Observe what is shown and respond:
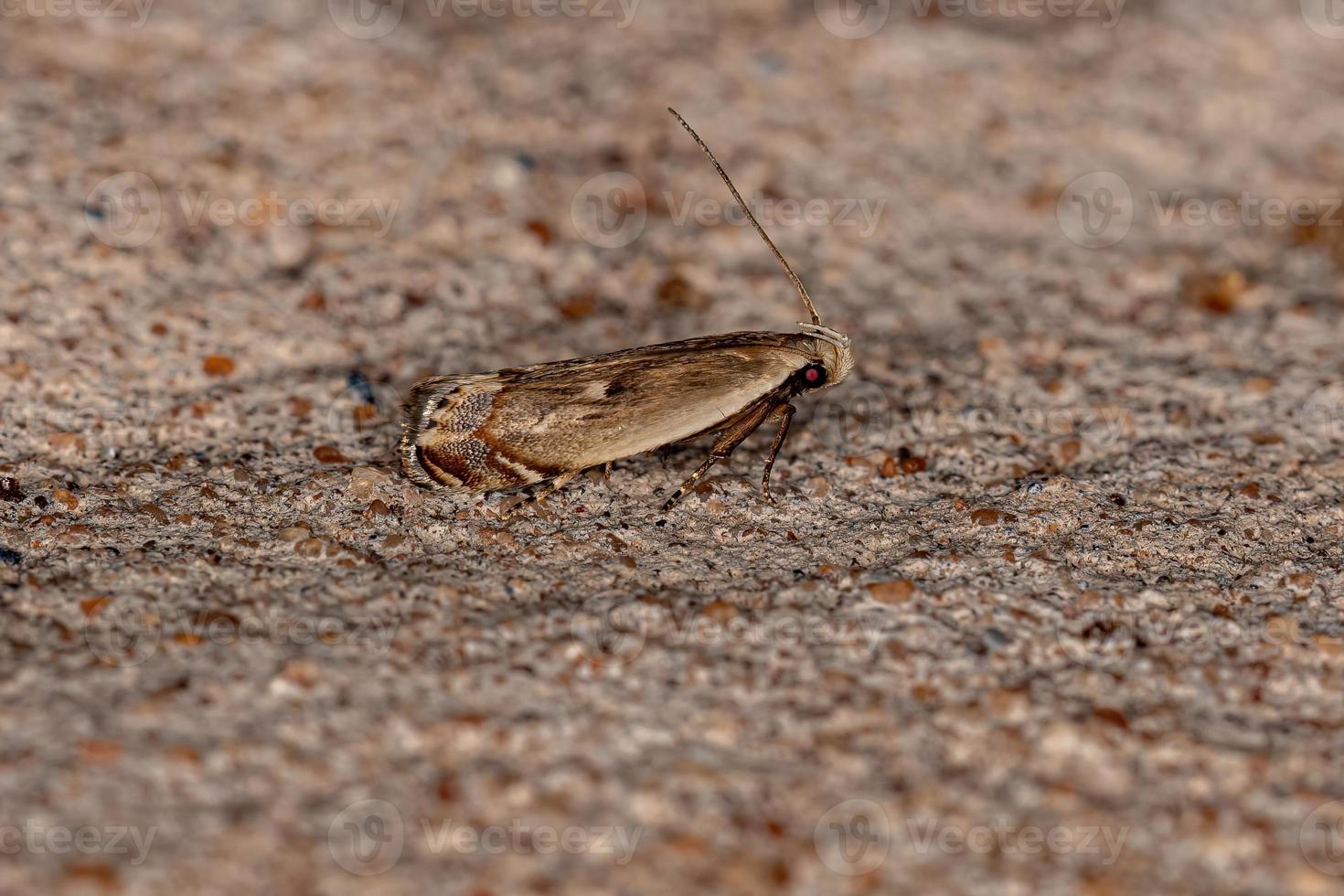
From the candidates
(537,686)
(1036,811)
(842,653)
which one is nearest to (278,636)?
(537,686)

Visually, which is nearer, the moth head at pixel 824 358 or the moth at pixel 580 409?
the moth at pixel 580 409

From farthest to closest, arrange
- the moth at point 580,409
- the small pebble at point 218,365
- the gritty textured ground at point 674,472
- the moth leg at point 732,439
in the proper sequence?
1. the small pebble at point 218,365
2. the moth leg at point 732,439
3. the moth at point 580,409
4. the gritty textured ground at point 674,472

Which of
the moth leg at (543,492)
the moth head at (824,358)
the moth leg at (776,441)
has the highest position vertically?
the moth head at (824,358)

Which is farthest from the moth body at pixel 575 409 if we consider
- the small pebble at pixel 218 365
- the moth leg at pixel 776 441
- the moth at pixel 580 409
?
the small pebble at pixel 218 365

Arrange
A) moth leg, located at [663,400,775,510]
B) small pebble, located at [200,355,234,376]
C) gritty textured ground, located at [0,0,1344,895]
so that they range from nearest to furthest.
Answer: gritty textured ground, located at [0,0,1344,895]
moth leg, located at [663,400,775,510]
small pebble, located at [200,355,234,376]

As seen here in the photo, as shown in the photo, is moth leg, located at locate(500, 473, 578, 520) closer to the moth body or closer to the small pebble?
the moth body

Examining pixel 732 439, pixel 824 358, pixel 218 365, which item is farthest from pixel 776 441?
pixel 218 365

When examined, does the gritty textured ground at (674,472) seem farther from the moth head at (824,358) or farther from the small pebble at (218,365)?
the moth head at (824,358)

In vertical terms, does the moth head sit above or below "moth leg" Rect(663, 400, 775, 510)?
above

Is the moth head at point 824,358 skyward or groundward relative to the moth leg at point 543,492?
skyward

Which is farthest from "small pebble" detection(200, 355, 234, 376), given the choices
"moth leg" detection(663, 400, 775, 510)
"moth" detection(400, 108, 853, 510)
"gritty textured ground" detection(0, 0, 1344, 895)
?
"moth leg" detection(663, 400, 775, 510)
